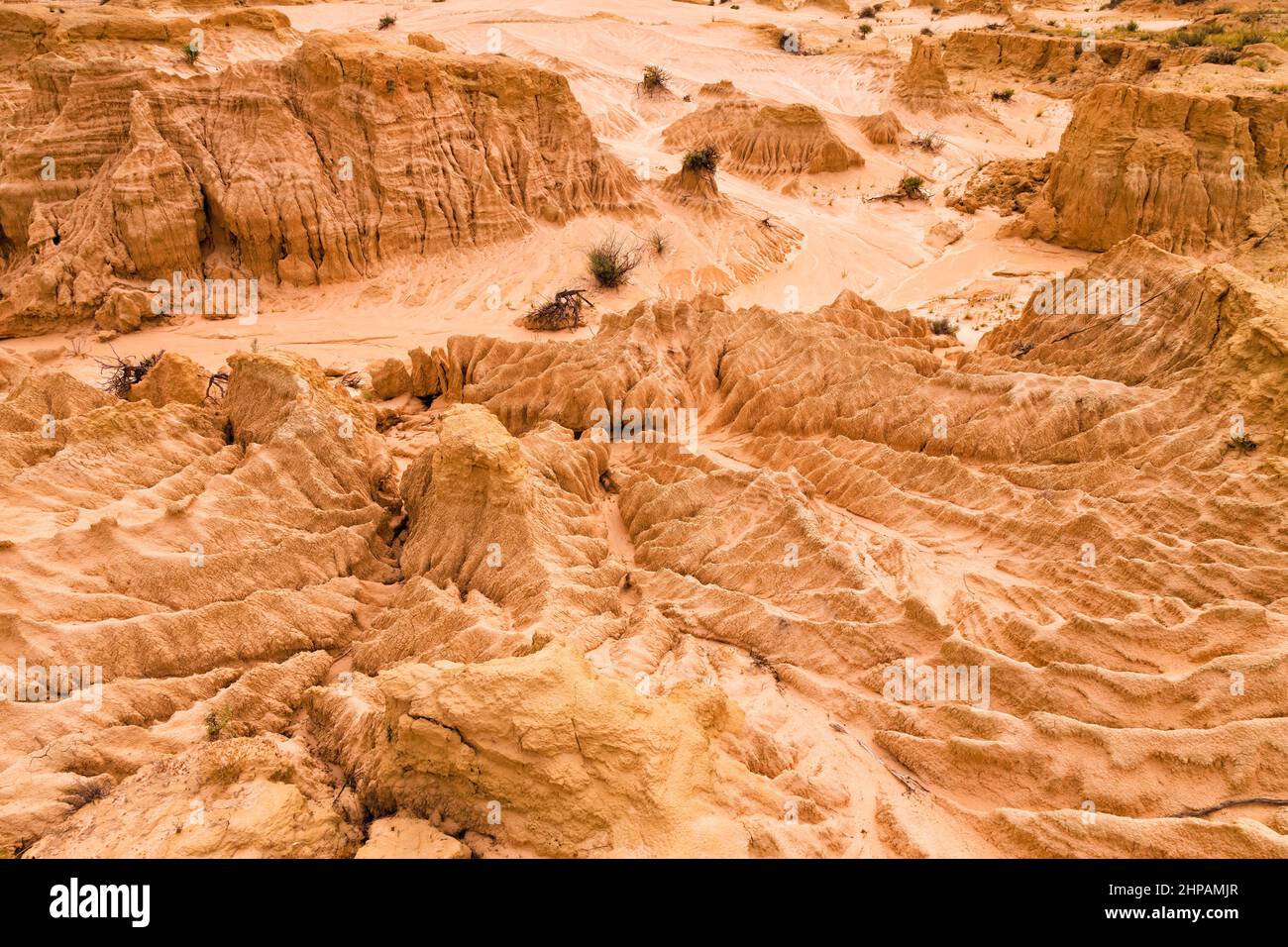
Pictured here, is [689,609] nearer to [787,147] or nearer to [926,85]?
[787,147]

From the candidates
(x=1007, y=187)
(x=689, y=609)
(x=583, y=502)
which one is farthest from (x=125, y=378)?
(x=1007, y=187)

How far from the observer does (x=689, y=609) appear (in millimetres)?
6422

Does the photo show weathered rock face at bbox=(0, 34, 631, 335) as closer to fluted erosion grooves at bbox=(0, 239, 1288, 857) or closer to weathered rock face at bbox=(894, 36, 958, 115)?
fluted erosion grooves at bbox=(0, 239, 1288, 857)

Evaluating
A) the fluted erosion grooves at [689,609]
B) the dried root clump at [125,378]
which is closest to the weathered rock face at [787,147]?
the fluted erosion grooves at [689,609]

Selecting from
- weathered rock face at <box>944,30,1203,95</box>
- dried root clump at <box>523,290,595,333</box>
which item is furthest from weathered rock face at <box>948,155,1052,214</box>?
dried root clump at <box>523,290,595,333</box>

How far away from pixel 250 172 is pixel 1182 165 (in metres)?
21.3

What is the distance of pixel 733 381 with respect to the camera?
10.3 m

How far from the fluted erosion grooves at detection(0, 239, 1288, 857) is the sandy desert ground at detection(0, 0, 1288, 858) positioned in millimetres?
34

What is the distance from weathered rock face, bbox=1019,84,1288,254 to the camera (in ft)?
52.7

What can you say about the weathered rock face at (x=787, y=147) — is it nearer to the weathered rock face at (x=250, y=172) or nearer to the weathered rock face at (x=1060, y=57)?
the weathered rock face at (x=250, y=172)

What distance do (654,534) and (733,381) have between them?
3544 mm

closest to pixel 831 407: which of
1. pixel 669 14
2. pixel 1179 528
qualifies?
pixel 1179 528
